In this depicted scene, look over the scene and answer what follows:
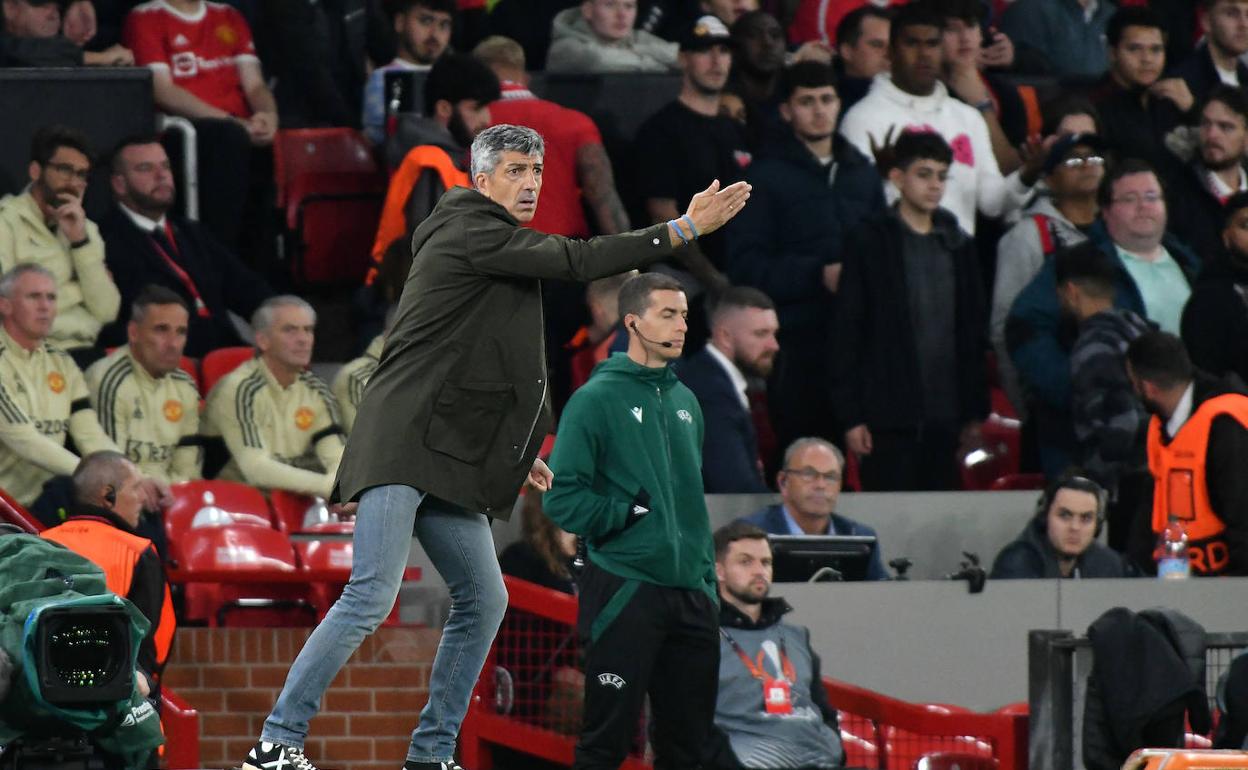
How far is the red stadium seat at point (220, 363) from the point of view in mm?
9750

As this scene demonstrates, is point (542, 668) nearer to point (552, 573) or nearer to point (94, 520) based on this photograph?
point (552, 573)

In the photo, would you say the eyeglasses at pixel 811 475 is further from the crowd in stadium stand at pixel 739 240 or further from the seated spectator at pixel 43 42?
the seated spectator at pixel 43 42

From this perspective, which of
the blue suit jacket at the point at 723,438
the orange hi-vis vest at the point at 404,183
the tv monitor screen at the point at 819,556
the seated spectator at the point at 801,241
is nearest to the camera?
the tv monitor screen at the point at 819,556

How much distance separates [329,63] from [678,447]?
16.8 ft

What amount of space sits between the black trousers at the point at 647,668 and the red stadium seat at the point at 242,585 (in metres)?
1.71

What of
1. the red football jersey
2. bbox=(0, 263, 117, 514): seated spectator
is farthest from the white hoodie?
bbox=(0, 263, 117, 514): seated spectator

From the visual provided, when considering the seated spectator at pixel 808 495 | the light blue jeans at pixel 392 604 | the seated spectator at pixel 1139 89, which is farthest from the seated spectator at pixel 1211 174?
the light blue jeans at pixel 392 604

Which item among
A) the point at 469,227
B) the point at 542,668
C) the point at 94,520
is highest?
the point at 469,227

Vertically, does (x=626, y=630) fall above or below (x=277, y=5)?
below

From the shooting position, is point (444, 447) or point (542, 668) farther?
point (542, 668)

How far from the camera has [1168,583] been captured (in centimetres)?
872

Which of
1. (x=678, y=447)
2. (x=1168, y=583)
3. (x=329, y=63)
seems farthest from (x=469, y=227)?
(x=329, y=63)

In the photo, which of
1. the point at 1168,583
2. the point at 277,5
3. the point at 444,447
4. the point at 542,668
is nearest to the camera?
the point at 444,447

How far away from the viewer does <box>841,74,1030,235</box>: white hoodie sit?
36.4 feet
